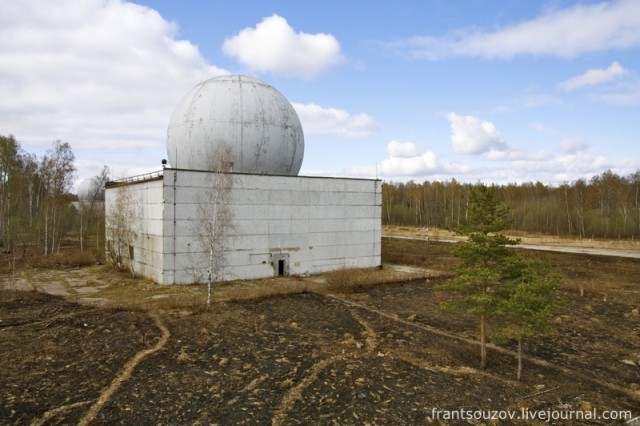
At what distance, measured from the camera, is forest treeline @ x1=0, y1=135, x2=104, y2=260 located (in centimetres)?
3369

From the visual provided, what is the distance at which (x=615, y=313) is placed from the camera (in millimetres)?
17203

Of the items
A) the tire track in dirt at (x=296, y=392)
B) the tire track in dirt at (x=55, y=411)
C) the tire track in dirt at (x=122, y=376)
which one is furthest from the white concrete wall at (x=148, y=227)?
the tire track in dirt at (x=296, y=392)

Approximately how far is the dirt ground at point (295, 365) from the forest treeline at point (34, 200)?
17700 millimetres

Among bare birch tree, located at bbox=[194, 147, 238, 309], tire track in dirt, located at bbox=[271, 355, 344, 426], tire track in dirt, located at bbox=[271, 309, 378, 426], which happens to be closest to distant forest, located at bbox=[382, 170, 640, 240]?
bare birch tree, located at bbox=[194, 147, 238, 309]

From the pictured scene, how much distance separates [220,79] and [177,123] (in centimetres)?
390

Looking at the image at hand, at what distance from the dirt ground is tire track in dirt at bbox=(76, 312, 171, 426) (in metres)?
0.04

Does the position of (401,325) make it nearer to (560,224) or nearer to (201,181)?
(201,181)

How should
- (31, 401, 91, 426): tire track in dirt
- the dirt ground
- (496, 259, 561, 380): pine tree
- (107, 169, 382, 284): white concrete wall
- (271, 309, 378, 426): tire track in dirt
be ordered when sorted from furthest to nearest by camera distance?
1. (107, 169, 382, 284): white concrete wall
2. (496, 259, 561, 380): pine tree
3. the dirt ground
4. (271, 309, 378, 426): tire track in dirt
5. (31, 401, 91, 426): tire track in dirt

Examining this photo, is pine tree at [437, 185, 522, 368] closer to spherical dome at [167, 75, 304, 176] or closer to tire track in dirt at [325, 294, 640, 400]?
tire track in dirt at [325, 294, 640, 400]

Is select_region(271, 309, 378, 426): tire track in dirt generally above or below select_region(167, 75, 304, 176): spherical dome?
below

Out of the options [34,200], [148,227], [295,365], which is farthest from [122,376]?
[34,200]

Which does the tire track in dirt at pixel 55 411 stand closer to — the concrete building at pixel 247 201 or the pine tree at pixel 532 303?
the pine tree at pixel 532 303

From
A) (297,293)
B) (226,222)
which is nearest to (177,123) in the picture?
(226,222)

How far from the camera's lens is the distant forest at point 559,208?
5425 cm
